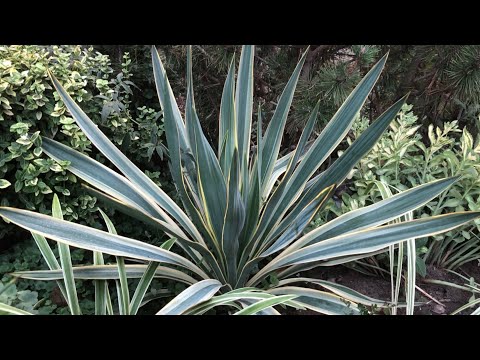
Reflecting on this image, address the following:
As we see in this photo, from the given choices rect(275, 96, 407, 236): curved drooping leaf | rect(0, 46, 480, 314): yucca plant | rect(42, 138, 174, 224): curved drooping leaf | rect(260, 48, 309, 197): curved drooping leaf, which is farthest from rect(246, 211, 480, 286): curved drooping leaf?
rect(42, 138, 174, 224): curved drooping leaf

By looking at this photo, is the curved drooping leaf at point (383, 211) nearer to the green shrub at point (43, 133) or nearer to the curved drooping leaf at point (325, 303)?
the curved drooping leaf at point (325, 303)

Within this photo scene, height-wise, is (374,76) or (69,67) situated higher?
(69,67)

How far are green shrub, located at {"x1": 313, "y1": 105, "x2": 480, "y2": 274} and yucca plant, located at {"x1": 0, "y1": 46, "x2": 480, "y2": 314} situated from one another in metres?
0.21

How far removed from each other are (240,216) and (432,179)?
0.80m

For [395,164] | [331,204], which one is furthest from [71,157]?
[395,164]

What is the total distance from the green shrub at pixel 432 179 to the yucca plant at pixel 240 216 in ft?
0.69

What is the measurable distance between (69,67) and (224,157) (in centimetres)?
77

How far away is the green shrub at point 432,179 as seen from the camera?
143 cm

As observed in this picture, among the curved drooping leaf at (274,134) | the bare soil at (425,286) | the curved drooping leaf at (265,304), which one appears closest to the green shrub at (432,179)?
the bare soil at (425,286)

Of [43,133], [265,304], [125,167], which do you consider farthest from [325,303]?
[43,133]

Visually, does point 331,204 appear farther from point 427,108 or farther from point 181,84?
point 181,84

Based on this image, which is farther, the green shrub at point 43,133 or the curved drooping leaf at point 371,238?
the green shrub at point 43,133

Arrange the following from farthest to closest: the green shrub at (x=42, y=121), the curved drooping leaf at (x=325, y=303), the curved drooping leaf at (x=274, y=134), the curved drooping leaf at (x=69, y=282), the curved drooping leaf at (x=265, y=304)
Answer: the curved drooping leaf at (x=274, y=134), the green shrub at (x=42, y=121), the curved drooping leaf at (x=325, y=303), the curved drooping leaf at (x=69, y=282), the curved drooping leaf at (x=265, y=304)

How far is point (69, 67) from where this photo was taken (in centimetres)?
163
